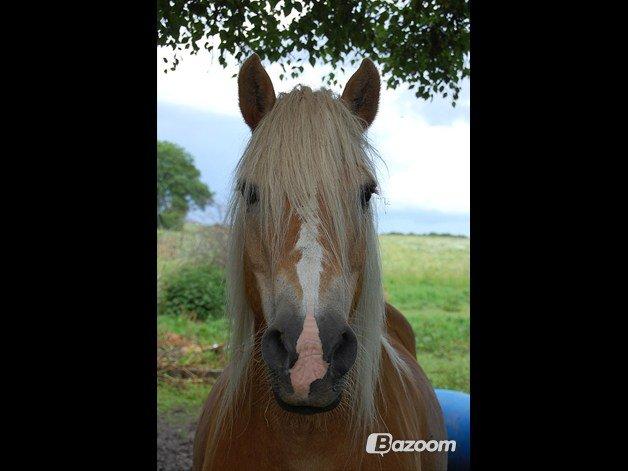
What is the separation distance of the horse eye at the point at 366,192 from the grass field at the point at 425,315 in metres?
0.59

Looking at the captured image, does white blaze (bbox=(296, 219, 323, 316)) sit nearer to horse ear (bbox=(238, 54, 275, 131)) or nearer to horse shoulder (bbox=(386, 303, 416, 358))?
horse ear (bbox=(238, 54, 275, 131))

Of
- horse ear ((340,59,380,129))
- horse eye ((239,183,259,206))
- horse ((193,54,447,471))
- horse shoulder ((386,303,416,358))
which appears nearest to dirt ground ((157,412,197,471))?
horse ((193,54,447,471))

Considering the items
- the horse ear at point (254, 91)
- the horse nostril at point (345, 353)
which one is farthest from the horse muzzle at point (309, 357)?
the horse ear at point (254, 91)

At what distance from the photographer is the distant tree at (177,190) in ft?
10.1

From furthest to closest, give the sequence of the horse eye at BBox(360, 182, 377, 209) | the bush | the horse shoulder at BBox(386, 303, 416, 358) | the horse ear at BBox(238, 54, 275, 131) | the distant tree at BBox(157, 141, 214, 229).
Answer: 1. the bush
2. the distant tree at BBox(157, 141, 214, 229)
3. the horse shoulder at BBox(386, 303, 416, 358)
4. the horse ear at BBox(238, 54, 275, 131)
5. the horse eye at BBox(360, 182, 377, 209)

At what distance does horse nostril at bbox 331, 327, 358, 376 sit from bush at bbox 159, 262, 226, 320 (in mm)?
2051

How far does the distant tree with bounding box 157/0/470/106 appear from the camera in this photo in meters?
2.26

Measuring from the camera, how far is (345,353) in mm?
1415

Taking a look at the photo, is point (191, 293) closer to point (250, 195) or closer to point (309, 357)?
point (250, 195)

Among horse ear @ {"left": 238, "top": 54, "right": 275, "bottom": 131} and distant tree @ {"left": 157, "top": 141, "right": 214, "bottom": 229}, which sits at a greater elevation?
horse ear @ {"left": 238, "top": 54, "right": 275, "bottom": 131}

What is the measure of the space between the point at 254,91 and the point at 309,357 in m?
0.96
